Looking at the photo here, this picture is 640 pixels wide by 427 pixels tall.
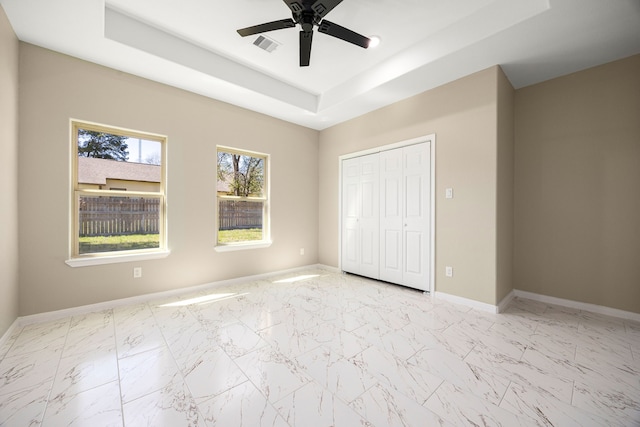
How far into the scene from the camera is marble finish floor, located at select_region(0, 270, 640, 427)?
57.6 inches

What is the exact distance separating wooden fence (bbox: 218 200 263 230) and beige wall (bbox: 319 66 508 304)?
268 centimetres

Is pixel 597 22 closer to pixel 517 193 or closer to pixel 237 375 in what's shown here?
pixel 517 193

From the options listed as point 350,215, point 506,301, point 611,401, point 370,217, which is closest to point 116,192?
point 350,215

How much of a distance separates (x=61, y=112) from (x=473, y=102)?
15.6ft

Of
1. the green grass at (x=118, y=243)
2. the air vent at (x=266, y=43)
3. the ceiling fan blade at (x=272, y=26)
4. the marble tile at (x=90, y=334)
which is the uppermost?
the air vent at (x=266, y=43)

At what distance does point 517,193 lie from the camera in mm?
3506

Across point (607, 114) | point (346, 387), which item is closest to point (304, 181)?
point (346, 387)

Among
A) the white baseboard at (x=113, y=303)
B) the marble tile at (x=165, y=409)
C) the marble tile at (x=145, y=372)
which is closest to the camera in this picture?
the marble tile at (x=165, y=409)

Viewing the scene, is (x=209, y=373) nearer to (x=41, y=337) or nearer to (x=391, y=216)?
(x=41, y=337)

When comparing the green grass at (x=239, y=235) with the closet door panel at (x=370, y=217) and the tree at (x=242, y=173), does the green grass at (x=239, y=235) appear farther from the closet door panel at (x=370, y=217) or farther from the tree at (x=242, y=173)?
the closet door panel at (x=370, y=217)

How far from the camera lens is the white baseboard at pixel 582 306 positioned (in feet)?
8.98

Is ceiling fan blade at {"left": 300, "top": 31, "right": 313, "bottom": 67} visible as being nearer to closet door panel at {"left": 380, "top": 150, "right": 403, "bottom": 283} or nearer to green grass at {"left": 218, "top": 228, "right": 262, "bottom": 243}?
closet door panel at {"left": 380, "top": 150, "right": 403, "bottom": 283}

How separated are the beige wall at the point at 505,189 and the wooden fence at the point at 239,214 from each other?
11.7ft

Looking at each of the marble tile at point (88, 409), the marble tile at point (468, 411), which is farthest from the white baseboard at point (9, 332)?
the marble tile at point (468, 411)
